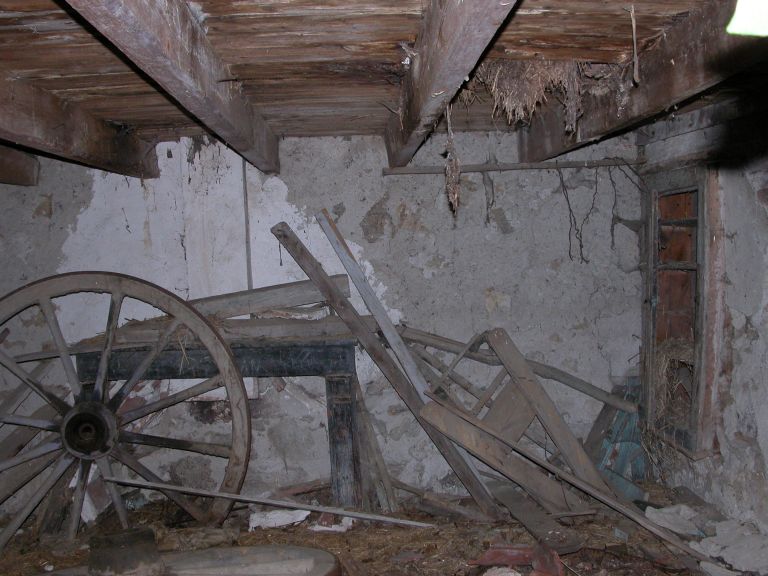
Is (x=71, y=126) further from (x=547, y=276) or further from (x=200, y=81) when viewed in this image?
(x=547, y=276)

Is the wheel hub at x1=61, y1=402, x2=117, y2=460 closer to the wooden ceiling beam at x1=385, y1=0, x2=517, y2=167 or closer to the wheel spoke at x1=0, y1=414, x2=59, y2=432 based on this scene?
the wheel spoke at x1=0, y1=414, x2=59, y2=432

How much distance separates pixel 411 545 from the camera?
10.6 ft

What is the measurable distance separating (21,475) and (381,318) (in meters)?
2.41

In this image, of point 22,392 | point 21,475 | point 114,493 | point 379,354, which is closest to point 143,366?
point 114,493

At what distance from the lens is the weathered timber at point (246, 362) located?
138 inches

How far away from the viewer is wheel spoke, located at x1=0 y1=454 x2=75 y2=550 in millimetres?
3191

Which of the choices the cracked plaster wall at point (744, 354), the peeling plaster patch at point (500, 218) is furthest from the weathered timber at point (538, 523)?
the peeling plaster patch at point (500, 218)

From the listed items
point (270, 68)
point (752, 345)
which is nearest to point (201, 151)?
point (270, 68)

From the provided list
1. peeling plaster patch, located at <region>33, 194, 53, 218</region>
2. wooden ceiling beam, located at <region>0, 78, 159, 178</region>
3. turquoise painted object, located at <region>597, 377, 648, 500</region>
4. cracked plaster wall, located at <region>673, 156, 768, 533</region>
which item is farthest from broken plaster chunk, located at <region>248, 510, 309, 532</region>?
cracked plaster wall, located at <region>673, 156, 768, 533</region>

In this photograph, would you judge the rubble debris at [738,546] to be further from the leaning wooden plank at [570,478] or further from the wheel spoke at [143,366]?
the wheel spoke at [143,366]

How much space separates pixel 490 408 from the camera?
143 inches

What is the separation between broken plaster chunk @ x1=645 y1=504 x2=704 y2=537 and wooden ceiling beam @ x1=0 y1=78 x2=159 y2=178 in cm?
366

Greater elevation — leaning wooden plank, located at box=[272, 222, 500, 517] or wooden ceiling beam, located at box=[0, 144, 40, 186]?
wooden ceiling beam, located at box=[0, 144, 40, 186]

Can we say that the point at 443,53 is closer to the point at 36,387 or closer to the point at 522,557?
the point at 522,557
